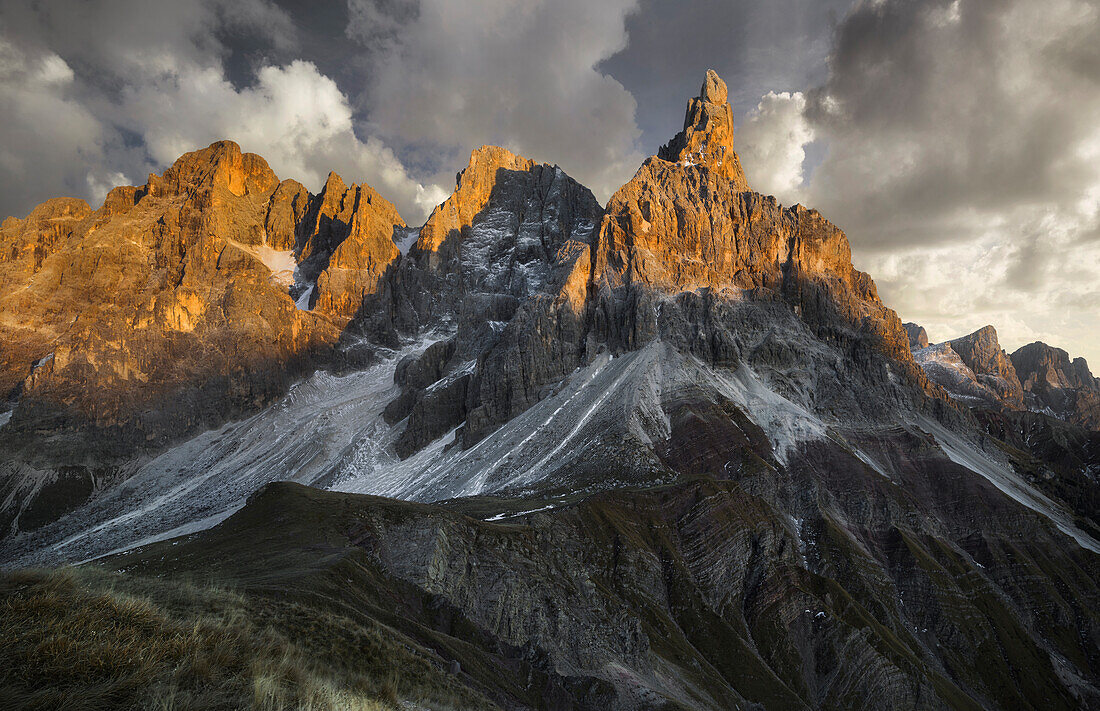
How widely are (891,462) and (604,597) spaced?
3995 inches

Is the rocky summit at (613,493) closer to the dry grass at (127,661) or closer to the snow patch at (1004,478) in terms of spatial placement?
the dry grass at (127,661)

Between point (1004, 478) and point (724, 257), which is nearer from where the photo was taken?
point (1004, 478)

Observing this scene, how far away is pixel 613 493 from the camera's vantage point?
73062 millimetres

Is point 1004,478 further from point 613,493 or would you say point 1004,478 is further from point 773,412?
point 613,493

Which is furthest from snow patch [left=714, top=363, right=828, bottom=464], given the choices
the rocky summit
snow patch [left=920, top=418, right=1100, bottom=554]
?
snow patch [left=920, top=418, right=1100, bottom=554]

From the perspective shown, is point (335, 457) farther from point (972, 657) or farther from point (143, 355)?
point (972, 657)

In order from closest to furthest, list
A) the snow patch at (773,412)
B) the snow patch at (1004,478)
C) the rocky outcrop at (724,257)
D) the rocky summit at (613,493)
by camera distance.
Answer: the rocky summit at (613,493) < the snow patch at (1004,478) < the snow patch at (773,412) < the rocky outcrop at (724,257)

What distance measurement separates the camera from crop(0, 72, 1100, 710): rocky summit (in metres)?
38.2

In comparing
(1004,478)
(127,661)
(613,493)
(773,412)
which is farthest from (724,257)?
(127,661)

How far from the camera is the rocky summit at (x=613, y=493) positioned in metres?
38.2

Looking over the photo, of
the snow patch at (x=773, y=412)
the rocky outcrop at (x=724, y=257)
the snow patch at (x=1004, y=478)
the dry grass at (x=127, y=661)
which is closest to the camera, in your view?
the dry grass at (x=127, y=661)

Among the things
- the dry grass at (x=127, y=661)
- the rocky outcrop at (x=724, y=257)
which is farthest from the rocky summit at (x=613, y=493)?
the rocky outcrop at (x=724, y=257)

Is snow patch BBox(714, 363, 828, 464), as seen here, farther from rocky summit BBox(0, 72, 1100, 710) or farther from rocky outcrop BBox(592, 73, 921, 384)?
rocky outcrop BBox(592, 73, 921, 384)

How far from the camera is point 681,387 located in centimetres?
12056
